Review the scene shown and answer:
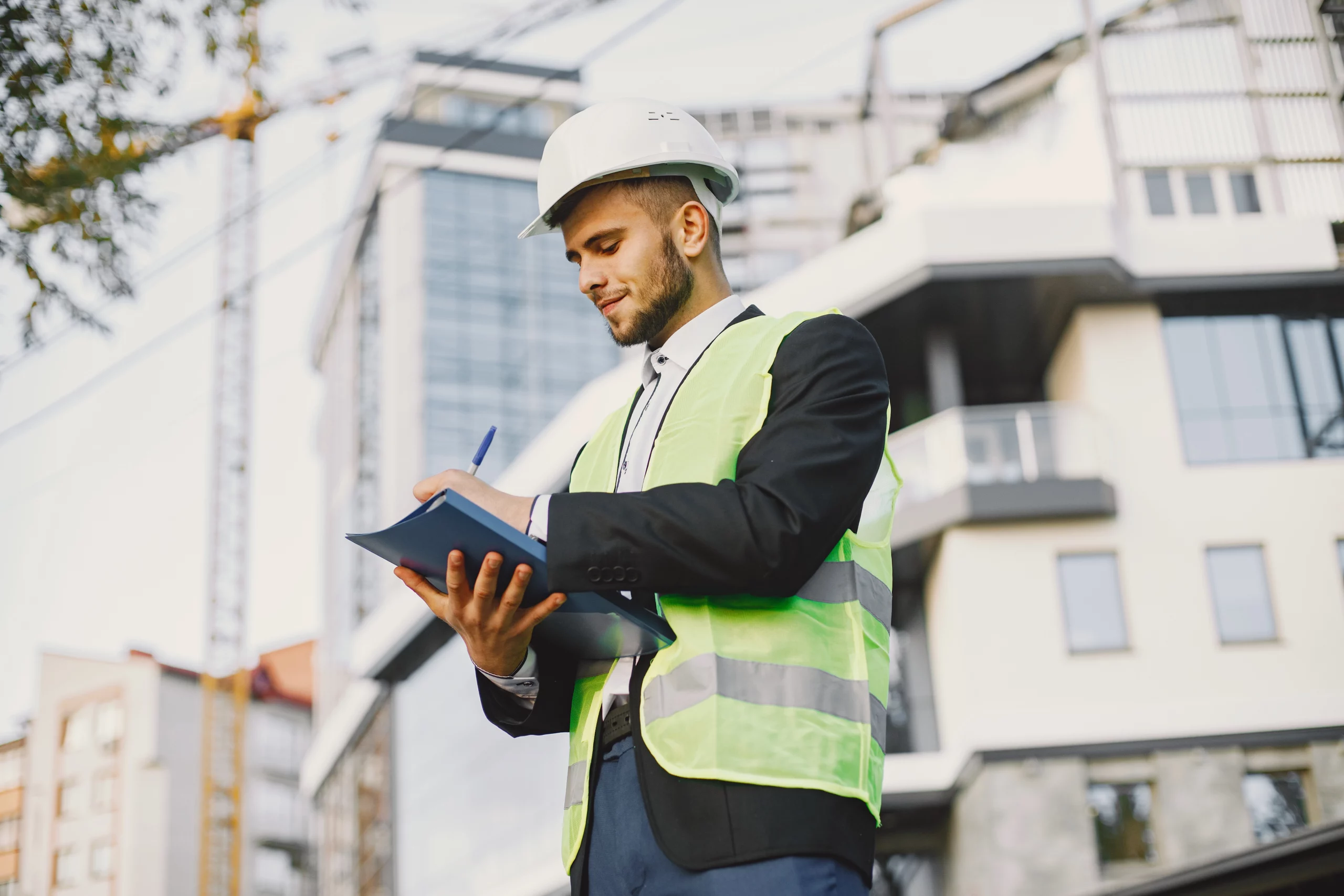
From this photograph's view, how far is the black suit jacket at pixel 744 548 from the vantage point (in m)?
1.71

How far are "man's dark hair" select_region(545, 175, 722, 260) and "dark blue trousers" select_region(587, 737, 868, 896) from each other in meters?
0.79

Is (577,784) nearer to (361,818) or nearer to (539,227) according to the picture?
(539,227)

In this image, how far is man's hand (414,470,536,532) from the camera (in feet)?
5.79

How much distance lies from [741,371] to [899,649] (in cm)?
1566

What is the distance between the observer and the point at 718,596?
183 centimetres

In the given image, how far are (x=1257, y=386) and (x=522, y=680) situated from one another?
15.7 metres

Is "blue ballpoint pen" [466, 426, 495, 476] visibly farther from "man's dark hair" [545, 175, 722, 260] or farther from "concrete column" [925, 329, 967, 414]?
"concrete column" [925, 329, 967, 414]

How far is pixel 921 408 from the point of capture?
18.6 m

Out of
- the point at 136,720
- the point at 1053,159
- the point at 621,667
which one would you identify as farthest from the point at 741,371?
the point at 136,720

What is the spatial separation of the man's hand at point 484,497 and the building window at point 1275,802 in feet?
47.9

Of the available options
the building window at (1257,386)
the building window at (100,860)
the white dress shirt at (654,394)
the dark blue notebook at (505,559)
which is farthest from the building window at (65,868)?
the dark blue notebook at (505,559)

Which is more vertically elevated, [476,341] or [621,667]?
[476,341]

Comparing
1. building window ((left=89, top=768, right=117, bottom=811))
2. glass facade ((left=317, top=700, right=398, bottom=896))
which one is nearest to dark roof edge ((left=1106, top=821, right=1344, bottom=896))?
glass facade ((left=317, top=700, right=398, bottom=896))

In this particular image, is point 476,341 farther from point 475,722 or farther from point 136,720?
point 475,722
